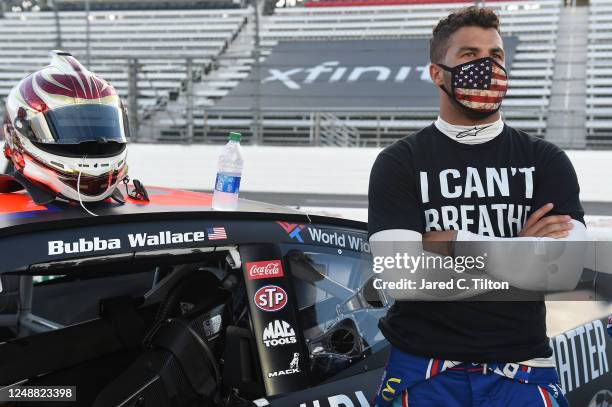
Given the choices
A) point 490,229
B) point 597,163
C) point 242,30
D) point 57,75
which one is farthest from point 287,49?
point 490,229

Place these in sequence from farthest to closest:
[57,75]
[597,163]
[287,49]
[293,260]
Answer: [287,49]
[597,163]
[57,75]
[293,260]

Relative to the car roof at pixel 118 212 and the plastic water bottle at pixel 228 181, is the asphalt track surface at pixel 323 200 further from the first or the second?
the car roof at pixel 118 212

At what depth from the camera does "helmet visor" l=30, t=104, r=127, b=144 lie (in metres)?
2.47

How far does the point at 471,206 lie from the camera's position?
1671mm

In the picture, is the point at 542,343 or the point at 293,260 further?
the point at 293,260

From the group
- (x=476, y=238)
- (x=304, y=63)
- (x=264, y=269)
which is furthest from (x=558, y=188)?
(x=304, y=63)

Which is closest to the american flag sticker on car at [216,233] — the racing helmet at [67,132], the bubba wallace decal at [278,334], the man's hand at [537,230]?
the bubba wallace decal at [278,334]

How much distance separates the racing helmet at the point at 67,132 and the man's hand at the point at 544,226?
50.7 inches

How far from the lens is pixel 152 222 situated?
6.54 feet

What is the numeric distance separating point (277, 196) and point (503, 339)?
7.93 metres

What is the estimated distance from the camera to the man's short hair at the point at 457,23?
177 cm

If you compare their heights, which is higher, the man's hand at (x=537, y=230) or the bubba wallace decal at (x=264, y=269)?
the man's hand at (x=537, y=230)

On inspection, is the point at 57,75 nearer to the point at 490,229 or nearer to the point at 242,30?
the point at 490,229

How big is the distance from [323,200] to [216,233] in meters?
7.24
